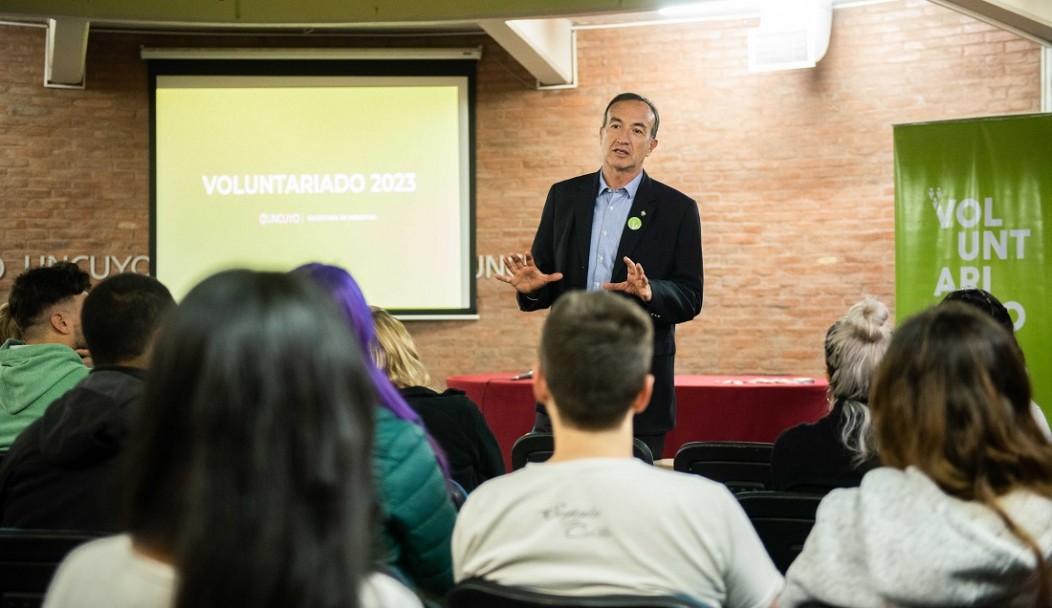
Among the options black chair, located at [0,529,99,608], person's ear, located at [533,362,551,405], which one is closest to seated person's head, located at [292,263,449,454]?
person's ear, located at [533,362,551,405]

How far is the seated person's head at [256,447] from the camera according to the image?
0.85m

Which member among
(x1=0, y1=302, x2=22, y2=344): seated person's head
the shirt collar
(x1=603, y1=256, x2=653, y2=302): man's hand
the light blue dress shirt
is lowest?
(x1=0, y1=302, x2=22, y2=344): seated person's head

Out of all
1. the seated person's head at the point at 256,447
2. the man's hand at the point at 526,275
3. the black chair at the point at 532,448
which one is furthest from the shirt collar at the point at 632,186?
the seated person's head at the point at 256,447

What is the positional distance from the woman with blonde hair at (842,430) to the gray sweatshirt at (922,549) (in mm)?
967

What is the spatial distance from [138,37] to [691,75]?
4573 mm

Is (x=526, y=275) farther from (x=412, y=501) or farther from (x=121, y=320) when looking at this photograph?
(x=412, y=501)

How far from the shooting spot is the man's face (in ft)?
12.5

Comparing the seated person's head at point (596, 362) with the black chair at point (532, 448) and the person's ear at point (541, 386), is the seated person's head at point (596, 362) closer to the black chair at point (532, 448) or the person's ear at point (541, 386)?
the person's ear at point (541, 386)

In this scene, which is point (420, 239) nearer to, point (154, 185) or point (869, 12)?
point (154, 185)

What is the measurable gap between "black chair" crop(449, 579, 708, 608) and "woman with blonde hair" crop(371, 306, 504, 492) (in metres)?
1.07

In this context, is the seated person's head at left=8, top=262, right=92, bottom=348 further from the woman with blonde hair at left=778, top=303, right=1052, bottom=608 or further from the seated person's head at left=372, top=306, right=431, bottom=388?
the woman with blonde hair at left=778, top=303, right=1052, bottom=608

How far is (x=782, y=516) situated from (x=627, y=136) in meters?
1.84

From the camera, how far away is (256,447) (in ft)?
2.83

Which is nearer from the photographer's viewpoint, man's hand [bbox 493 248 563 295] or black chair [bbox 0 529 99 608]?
black chair [bbox 0 529 99 608]
